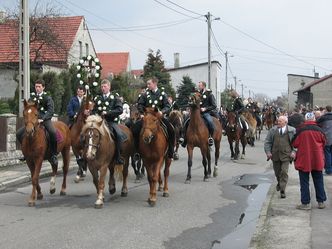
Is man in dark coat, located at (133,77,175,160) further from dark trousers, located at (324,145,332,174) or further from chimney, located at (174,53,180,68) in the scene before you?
chimney, located at (174,53,180,68)

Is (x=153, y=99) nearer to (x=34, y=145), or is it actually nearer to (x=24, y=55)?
(x=34, y=145)

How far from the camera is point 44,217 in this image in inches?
378

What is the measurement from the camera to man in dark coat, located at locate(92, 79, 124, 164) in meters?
11.1

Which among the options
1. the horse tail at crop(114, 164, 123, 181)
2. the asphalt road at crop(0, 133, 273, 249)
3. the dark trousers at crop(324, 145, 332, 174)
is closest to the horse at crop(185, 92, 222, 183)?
the asphalt road at crop(0, 133, 273, 249)

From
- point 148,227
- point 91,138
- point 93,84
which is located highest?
point 93,84

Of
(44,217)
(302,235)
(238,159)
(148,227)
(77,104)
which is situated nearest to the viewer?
(302,235)

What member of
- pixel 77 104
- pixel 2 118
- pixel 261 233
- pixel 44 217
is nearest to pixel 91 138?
pixel 44 217

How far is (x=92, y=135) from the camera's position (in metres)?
10.2

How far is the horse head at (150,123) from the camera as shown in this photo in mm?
10406

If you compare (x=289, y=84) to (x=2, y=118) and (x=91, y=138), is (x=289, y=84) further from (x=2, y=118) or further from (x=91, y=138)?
(x=91, y=138)

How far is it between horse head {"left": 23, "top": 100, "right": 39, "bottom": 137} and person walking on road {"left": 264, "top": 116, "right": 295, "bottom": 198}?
4872 millimetres

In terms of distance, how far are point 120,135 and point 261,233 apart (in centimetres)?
404

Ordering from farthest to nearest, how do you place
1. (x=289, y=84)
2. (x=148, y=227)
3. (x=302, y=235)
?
(x=289, y=84) → (x=148, y=227) → (x=302, y=235)

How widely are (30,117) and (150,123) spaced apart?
2361mm
